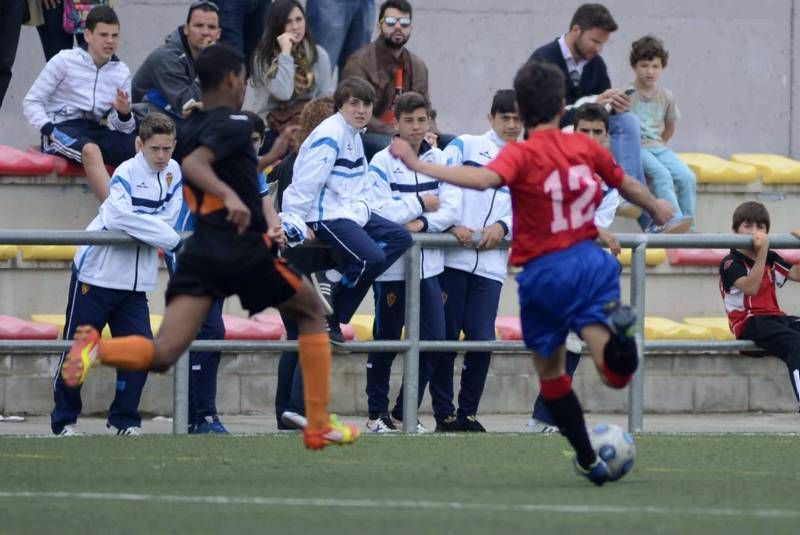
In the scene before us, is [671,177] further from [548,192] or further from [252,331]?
[548,192]

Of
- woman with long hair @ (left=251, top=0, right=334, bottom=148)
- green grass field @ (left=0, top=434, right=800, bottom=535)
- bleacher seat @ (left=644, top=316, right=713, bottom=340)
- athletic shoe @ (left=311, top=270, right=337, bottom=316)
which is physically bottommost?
green grass field @ (left=0, top=434, right=800, bottom=535)

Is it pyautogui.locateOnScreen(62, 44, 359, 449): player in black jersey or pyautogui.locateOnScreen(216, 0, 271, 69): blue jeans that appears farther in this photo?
pyautogui.locateOnScreen(216, 0, 271, 69): blue jeans

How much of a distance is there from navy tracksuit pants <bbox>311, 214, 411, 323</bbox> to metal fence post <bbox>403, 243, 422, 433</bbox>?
102 millimetres

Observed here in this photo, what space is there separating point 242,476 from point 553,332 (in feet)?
4.78

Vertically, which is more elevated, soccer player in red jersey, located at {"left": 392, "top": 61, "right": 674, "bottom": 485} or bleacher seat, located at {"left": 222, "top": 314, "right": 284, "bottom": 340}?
soccer player in red jersey, located at {"left": 392, "top": 61, "right": 674, "bottom": 485}

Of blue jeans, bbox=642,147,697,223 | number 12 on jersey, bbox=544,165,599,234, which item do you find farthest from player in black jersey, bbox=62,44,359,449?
blue jeans, bbox=642,147,697,223

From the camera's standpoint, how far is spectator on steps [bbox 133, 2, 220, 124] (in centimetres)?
1137

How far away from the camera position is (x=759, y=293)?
10.3m

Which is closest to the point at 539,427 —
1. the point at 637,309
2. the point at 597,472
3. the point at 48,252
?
the point at 637,309

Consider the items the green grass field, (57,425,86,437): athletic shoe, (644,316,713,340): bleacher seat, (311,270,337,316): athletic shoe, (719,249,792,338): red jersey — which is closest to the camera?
the green grass field

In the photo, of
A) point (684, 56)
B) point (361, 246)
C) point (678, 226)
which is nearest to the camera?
point (361, 246)

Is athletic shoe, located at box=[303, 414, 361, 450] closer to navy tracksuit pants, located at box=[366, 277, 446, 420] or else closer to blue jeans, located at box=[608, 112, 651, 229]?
navy tracksuit pants, located at box=[366, 277, 446, 420]

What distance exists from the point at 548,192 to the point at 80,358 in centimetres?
202

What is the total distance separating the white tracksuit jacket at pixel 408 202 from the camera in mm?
9914
